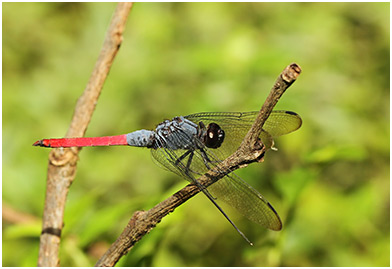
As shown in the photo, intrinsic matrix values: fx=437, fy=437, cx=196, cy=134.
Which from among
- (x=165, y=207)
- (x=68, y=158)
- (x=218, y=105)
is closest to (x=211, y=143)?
(x=68, y=158)

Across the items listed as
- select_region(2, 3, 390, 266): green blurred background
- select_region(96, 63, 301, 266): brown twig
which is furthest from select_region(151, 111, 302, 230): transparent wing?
select_region(96, 63, 301, 266): brown twig

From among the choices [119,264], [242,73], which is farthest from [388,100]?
[119,264]

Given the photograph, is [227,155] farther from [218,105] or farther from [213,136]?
[218,105]

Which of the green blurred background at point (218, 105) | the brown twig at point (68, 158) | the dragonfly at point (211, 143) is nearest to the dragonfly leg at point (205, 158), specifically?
the dragonfly at point (211, 143)

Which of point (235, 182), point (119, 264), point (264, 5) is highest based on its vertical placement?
point (264, 5)

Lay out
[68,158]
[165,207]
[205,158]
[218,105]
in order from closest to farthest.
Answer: [165,207]
[68,158]
[205,158]
[218,105]

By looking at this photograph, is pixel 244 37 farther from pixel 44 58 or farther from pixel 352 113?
pixel 44 58
